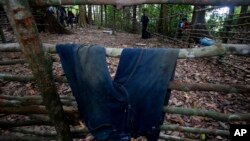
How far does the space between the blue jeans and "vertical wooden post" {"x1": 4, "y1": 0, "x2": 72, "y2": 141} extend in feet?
0.83

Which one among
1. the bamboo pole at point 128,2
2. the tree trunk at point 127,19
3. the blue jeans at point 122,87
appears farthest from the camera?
the tree trunk at point 127,19

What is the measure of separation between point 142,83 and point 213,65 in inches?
205

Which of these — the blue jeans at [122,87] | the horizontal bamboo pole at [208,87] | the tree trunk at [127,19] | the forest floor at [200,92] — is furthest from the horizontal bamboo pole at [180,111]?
the tree trunk at [127,19]

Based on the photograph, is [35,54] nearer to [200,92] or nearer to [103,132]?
[103,132]

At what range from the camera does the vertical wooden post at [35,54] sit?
172 cm

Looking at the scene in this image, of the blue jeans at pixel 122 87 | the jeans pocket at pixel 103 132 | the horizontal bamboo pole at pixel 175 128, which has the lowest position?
the horizontal bamboo pole at pixel 175 128

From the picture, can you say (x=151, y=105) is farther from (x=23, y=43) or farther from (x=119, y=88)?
(x=23, y=43)

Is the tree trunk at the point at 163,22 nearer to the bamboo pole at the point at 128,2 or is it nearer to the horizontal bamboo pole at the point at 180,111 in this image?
the bamboo pole at the point at 128,2

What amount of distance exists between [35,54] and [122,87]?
797 millimetres

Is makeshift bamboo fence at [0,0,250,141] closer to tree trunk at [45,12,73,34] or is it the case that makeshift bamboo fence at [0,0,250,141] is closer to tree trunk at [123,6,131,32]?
tree trunk at [45,12,73,34]

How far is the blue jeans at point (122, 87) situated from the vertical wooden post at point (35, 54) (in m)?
0.25

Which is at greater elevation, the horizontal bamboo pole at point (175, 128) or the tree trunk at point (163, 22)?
the tree trunk at point (163, 22)

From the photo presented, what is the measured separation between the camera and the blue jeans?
6.87 feet

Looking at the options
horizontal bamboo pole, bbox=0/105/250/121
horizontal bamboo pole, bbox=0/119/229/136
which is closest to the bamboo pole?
horizontal bamboo pole, bbox=0/105/250/121
